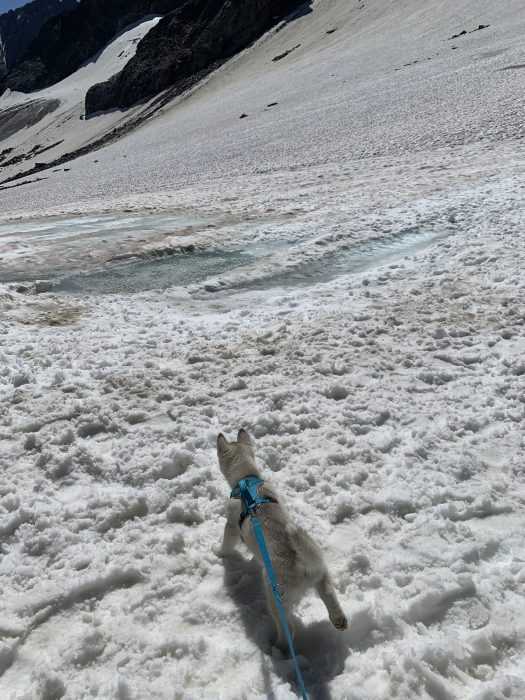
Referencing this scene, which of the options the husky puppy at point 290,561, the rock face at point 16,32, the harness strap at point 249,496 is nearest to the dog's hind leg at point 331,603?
the husky puppy at point 290,561

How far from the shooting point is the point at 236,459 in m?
3.40

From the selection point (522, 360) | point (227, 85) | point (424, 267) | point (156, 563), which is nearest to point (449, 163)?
point (424, 267)

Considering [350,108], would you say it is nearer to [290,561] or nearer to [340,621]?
[290,561]

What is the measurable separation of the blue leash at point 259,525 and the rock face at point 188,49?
85261mm

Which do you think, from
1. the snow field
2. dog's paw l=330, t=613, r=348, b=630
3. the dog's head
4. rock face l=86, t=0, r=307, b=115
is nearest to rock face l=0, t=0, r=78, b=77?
rock face l=86, t=0, r=307, b=115

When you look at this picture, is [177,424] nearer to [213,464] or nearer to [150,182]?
[213,464]

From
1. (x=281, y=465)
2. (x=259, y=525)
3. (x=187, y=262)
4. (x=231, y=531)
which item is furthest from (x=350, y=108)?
(x=259, y=525)

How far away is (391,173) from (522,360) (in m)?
11.1

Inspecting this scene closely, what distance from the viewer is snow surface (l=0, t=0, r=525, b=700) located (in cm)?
276

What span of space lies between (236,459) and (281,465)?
2.93 feet

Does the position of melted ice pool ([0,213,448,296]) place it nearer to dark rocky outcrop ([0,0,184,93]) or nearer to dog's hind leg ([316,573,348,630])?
dog's hind leg ([316,573,348,630])

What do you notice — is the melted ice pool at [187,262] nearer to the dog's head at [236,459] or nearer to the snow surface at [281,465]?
the snow surface at [281,465]

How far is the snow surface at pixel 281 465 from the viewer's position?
2.76 meters

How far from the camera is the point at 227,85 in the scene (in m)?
65.8
